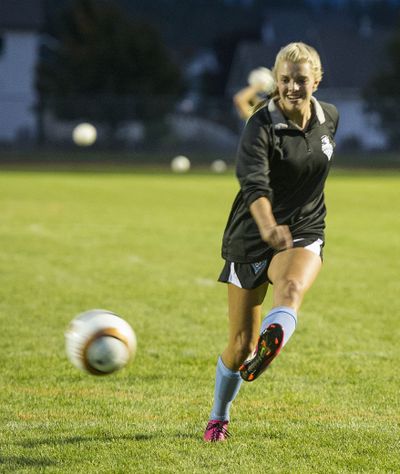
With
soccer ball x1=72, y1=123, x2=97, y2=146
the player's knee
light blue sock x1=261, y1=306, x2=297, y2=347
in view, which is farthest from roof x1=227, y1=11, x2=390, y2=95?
light blue sock x1=261, y1=306, x2=297, y2=347

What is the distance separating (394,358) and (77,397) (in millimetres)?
2811

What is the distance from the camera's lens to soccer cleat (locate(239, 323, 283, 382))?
5422 mm

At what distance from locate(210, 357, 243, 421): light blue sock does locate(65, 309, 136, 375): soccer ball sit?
0.54 metres

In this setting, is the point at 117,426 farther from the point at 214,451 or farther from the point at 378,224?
the point at 378,224

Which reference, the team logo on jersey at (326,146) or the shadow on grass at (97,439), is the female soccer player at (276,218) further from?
the shadow on grass at (97,439)

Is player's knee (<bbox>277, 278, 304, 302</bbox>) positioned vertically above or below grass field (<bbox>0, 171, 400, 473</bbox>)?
above

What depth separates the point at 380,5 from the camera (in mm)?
149375

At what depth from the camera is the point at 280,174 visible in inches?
233

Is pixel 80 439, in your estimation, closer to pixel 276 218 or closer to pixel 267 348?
pixel 267 348

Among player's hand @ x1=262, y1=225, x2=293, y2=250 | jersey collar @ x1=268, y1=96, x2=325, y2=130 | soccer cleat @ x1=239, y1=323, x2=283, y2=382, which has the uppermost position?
jersey collar @ x1=268, y1=96, x2=325, y2=130

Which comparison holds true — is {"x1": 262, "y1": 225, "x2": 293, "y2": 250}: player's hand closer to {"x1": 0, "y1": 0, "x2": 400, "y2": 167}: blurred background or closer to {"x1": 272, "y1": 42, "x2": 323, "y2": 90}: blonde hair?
{"x1": 272, "y1": 42, "x2": 323, "y2": 90}: blonde hair

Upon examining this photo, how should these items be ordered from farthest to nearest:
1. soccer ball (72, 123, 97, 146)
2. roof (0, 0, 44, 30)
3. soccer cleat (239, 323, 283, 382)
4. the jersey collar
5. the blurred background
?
roof (0, 0, 44, 30)
the blurred background
soccer ball (72, 123, 97, 146)
the jersey collar
soccer cleat (239, 323, 283, 382)

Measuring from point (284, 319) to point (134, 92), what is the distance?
49263mm

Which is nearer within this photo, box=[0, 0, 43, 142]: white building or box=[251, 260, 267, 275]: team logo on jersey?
box=[251, 260, 267, 275]: team logo on jersey
